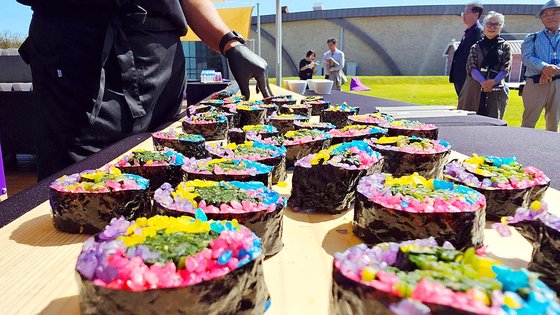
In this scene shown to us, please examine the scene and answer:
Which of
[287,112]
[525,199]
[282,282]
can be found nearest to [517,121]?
[287,112]

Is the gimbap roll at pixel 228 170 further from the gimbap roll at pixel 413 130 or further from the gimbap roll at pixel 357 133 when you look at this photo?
the gimbap roll at pixel 413 130

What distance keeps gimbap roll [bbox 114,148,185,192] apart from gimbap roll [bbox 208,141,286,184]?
0.68 feet

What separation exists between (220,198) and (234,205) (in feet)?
0.16

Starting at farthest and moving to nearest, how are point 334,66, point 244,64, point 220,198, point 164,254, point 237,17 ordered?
point 334,66 → point 237,17 → point 244,64 → point 220,198 → point 164,254

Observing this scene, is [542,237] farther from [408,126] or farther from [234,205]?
[408,126]

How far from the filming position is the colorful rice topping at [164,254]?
0.73 metres

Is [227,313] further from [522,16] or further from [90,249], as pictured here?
[522,16]

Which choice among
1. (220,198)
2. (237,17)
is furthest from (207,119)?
(237,17)

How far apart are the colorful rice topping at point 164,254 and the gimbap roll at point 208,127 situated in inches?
63.9

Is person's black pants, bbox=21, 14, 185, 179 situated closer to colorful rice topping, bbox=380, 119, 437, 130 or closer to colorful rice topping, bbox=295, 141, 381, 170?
colorful rice topping, bbox=295, 141, 381, 170

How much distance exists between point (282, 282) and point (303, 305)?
0.35 feet

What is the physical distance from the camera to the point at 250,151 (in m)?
1.74

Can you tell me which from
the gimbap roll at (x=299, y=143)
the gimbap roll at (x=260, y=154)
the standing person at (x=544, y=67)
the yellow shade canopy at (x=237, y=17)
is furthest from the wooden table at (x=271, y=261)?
the yellow shade canopy at (x=237, y=17)

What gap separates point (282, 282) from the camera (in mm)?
975
